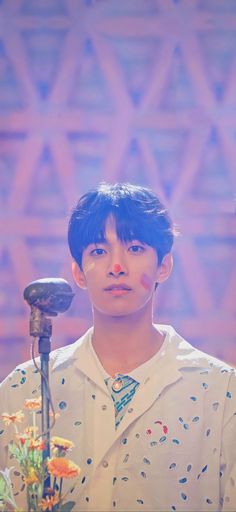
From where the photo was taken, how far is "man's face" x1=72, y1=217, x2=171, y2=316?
65.8 inches

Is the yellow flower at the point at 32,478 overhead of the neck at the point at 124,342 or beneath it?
beneath

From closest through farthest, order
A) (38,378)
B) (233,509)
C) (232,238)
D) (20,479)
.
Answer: (233,509), (20,479), (38,378), (232,238)

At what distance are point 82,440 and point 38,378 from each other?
7.2 inches

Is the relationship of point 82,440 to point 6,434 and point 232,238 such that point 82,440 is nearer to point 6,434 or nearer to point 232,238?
point 6,434

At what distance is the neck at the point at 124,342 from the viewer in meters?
1.76

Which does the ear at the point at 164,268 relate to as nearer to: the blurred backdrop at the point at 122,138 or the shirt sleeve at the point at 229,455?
the shirt sleeve at the point at 229,455

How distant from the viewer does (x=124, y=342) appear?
1.77 metres

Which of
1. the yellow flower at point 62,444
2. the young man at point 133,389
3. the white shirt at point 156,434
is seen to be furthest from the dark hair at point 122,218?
the yellow flower at point 62,444

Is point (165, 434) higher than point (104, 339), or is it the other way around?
point (104, 339)

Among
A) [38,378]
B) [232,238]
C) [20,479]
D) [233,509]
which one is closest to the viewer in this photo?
[233,509]

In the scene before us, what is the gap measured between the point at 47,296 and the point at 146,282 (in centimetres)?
35

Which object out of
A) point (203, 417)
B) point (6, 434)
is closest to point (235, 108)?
point (203, 417)

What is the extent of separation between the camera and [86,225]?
174 cm

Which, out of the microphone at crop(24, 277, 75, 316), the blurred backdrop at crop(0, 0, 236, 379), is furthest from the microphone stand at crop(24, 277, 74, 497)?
the blurred backdrop at crop(0, 0, 236, 379)
